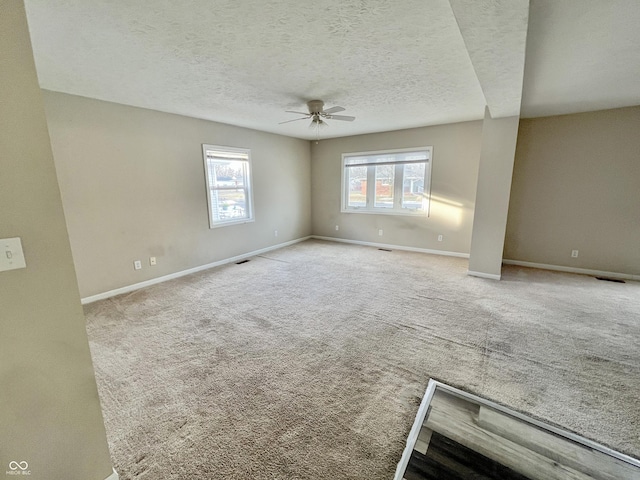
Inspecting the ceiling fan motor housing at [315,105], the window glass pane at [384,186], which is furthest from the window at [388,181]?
the ceiling fan motor housing at [315,105]

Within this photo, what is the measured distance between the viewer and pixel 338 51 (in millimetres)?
2092

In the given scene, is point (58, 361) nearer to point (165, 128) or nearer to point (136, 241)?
point (136, 241)

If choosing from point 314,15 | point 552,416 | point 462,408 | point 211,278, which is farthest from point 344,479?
point 211,278

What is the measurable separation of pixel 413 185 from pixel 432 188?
0.39 m

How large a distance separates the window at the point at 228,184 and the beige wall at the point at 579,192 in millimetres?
4779

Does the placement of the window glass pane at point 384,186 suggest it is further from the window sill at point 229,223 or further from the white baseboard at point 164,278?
the window sill at point 229,223

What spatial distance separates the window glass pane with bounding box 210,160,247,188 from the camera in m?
4.57

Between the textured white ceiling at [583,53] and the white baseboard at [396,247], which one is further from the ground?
the textured white ceiling at [583,53]

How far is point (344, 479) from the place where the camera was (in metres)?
1.27

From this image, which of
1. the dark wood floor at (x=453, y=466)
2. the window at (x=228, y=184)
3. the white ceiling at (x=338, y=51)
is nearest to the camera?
the dark wood floor at (x=453, y=466)

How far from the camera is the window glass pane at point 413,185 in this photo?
5.27m

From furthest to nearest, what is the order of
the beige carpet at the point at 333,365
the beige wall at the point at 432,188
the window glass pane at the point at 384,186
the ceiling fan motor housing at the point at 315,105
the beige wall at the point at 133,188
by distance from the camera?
the window glass pane at the point at 384,186
the beige wall at the point at 432,188
the ceiling fan motor housing at the point at 315,105
the beige wall at the point at 133,188
the beige carpet at the point at 333,365

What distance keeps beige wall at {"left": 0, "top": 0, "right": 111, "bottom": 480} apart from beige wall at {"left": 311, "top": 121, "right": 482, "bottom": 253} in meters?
5.29
